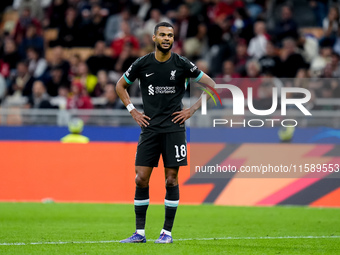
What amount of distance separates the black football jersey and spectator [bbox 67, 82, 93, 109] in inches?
350

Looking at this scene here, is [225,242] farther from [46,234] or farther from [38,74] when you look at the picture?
[38,74]

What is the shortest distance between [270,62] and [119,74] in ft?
13.0

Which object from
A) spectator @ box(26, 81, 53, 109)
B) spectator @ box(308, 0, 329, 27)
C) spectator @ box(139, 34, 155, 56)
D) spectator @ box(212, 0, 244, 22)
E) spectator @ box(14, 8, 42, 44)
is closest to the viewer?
spectator @ box(26, 81, 53, 109)

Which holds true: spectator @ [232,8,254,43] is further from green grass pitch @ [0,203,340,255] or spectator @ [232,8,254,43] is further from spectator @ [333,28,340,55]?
green grass pitch @ [0,203,340,255]

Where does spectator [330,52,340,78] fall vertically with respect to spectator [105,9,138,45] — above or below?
below

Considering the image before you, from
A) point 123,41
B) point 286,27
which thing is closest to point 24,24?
point 123,41

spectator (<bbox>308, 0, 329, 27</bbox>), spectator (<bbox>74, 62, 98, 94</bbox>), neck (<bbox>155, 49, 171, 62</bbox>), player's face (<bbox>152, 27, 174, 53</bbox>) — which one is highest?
spectator (<bbox>308, 0, 329, 27</bbox>)

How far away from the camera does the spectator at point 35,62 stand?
20.8m

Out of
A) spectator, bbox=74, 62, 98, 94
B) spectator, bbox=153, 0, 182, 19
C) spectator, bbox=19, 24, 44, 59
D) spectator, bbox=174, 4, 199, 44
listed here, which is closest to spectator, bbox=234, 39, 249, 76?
spectator, bbox=174, 4, 199, 44

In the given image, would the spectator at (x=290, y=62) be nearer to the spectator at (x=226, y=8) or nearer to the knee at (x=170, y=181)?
the spectator at (x=226, y=8)

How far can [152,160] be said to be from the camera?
8617 mm

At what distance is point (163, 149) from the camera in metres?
8.62

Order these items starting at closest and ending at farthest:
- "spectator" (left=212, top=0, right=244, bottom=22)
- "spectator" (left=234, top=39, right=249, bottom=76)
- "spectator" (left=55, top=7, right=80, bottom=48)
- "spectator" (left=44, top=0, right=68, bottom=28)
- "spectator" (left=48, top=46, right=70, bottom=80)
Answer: "spectator" (left=234, top=39, right=249, bottom=76) → "spectator" (left=48, top=46, right=70, bottom=80) → "spectator" (left=212, top=0, right=244, bottom=22) → "spectator" (left=55, top=7, right=80, bottom=48) → "spectator" (left=44, top=0, right=68, bottom=28)

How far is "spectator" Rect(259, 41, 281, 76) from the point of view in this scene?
1748cm
